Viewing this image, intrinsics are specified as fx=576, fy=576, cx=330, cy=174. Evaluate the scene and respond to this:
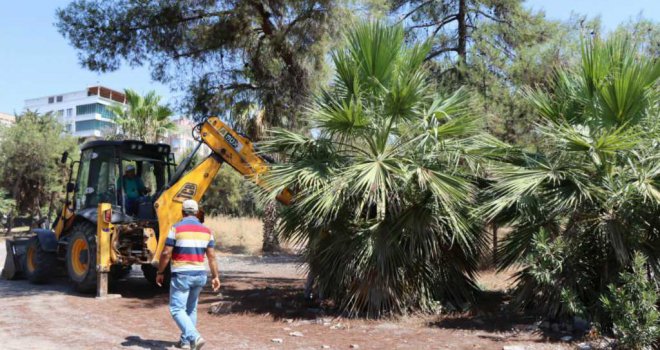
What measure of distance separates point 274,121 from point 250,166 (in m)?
7.04

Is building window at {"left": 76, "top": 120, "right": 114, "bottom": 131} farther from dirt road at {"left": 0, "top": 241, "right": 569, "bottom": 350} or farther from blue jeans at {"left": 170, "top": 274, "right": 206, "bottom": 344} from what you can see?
blue jeans at {"left": 170, "top": 274, "right": 206, "bottom": 344}

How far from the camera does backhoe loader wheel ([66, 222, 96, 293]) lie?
10.4m

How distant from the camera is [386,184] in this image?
7.96m

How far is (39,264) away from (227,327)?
5662 mm

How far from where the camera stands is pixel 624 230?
6.89m

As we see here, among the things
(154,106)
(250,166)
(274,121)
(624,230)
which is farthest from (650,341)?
(154,106)

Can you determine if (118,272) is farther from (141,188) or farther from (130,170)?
(130,170)

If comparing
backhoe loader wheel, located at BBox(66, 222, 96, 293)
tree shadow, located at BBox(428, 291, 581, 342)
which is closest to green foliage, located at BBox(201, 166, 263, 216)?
backhoe loader wheel, located at BBox(66, 222, 96, 293)

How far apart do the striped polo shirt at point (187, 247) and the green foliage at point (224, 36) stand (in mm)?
8370

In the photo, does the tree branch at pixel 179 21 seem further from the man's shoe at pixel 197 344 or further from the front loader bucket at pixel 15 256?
the man's shoe at pixel 197 344

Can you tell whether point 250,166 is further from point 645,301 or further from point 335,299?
point 645,301

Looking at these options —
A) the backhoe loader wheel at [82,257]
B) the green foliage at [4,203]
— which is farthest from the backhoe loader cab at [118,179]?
the green foliage at [4,203]

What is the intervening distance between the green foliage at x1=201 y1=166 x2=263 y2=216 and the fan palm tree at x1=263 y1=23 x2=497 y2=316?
104 ft

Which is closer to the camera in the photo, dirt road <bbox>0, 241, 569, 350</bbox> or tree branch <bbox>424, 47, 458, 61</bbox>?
dirt road <bbox>0, 241, 569, 350</bbox>
